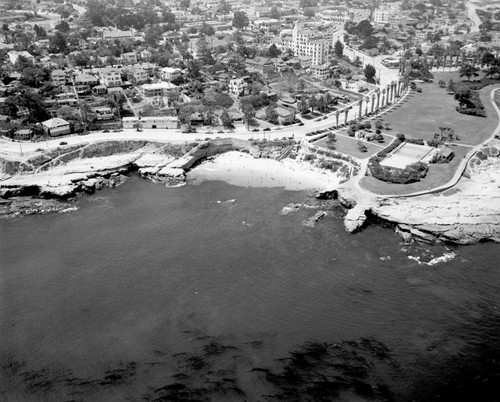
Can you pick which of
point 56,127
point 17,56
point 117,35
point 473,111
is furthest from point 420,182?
point 117,35

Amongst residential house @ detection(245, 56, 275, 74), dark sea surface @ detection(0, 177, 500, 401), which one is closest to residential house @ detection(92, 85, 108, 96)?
residential house @ detection(245, 56, 275, 74)

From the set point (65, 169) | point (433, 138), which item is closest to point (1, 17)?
point (65, 169)

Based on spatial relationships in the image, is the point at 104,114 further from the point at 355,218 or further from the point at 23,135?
the point at 355,218

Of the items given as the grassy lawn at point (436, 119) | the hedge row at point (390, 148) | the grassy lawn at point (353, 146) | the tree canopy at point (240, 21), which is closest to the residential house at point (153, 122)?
the grassy lawn at point (353, 146)

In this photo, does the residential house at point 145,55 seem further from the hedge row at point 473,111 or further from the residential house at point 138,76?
the hedge row at point 473,111

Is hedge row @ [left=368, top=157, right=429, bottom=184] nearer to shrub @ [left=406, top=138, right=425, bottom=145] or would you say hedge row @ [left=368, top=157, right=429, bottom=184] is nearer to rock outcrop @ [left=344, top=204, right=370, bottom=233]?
rock outcrop @ [left=344, top=204, right=370, bottom=233]

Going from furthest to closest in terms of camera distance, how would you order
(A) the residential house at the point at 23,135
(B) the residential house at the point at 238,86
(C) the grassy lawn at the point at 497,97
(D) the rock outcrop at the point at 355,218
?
(B) the residential house at the point at 238,86, (C) the grassy lawn at the point at 497,97, (A) the residential house at the point at 23,135, (D) the rock outcrop at the point at 355,218

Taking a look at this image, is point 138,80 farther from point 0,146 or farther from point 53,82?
point 0,146
